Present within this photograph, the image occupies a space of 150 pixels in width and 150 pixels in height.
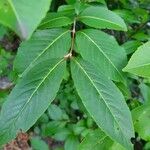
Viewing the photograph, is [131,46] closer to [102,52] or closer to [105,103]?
[102,52]

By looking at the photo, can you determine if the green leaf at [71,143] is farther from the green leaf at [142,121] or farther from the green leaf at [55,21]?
the green leaf at [55,21]

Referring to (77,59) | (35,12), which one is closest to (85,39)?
(77,59)

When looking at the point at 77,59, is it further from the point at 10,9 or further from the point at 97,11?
the point at 10,9

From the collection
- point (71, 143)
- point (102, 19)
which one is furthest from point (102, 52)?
point (71, 143)

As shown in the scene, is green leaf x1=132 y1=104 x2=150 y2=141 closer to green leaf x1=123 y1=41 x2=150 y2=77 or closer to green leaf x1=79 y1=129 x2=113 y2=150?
green leaf x1=79 y1=129 x2=113 y2=150

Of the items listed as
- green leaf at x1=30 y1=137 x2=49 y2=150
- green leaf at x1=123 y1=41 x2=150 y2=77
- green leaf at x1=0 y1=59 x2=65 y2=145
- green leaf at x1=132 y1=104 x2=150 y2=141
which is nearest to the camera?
green leaf at x1=123 y1=41 x2=150 y2=77

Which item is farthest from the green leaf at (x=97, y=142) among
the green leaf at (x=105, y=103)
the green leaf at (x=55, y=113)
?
the green leaf at (x=55, y=113)

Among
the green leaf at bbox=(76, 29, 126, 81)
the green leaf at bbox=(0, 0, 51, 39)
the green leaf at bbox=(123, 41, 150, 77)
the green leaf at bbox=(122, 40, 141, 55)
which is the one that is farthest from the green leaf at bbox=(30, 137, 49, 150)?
the green leaf at bbox=(0, 0, 51, 39)
